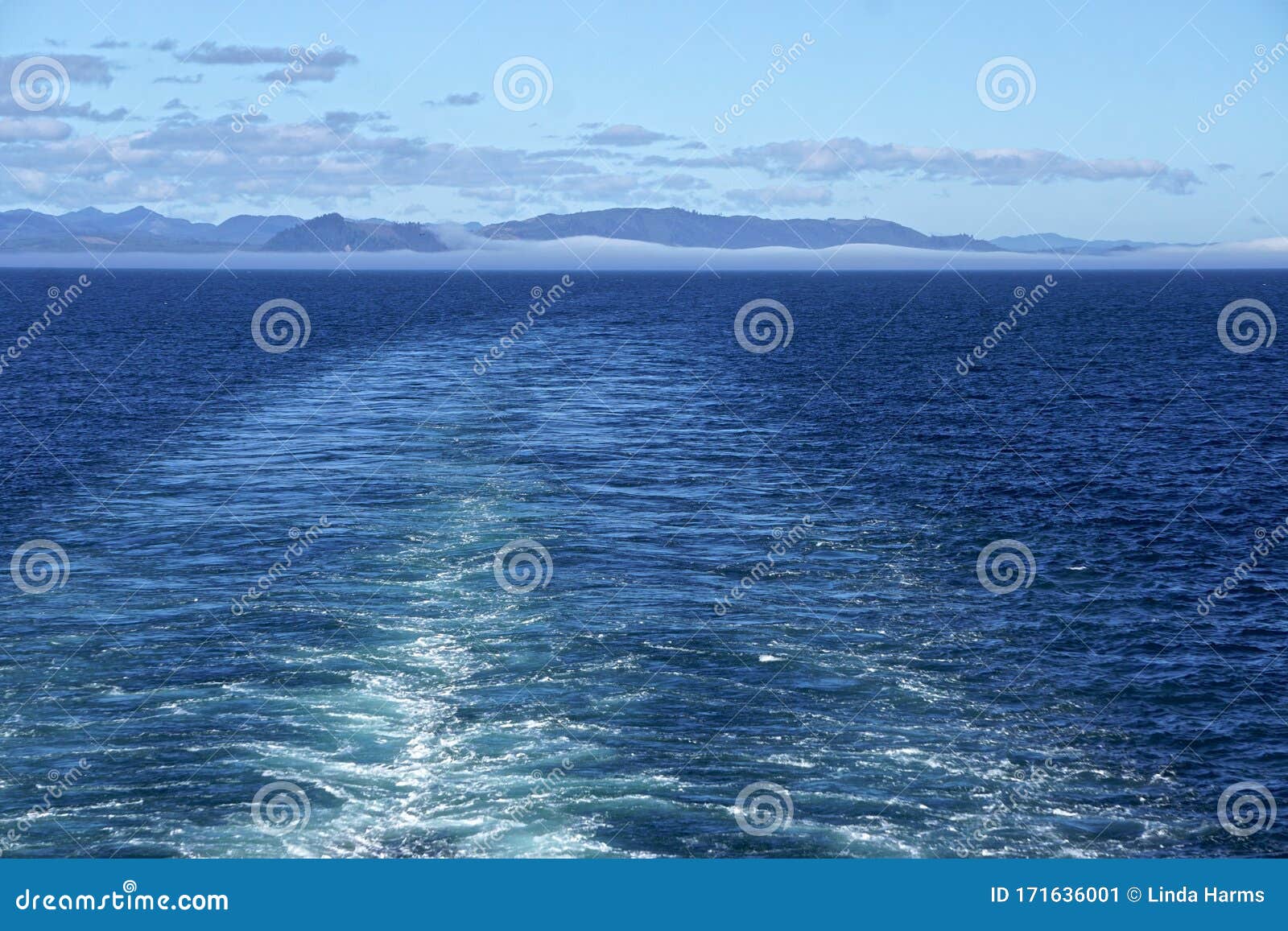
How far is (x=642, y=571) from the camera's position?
43.0m

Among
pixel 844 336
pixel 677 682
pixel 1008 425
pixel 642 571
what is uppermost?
pixel 844 336

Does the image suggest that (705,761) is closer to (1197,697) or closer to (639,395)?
(1197,697)

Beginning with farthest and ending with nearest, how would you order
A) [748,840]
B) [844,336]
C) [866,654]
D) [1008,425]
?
[844,336] < [1008,425] < [866,654] < [748,840]

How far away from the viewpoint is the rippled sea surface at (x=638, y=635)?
2539cm

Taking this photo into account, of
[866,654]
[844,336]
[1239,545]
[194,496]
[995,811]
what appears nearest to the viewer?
[995,811]

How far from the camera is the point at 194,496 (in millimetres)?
53500

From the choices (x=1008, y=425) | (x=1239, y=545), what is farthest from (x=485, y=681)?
(x=1008, y=425)

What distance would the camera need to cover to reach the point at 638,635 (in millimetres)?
36188

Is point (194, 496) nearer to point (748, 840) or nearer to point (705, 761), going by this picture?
point (705, 761)

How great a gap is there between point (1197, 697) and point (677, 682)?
51.6 feet

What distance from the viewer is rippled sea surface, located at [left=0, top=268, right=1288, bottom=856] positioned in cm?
2539

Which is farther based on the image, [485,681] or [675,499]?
[675,499]

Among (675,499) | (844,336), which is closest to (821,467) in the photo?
(675,499)

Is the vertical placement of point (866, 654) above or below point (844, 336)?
below
